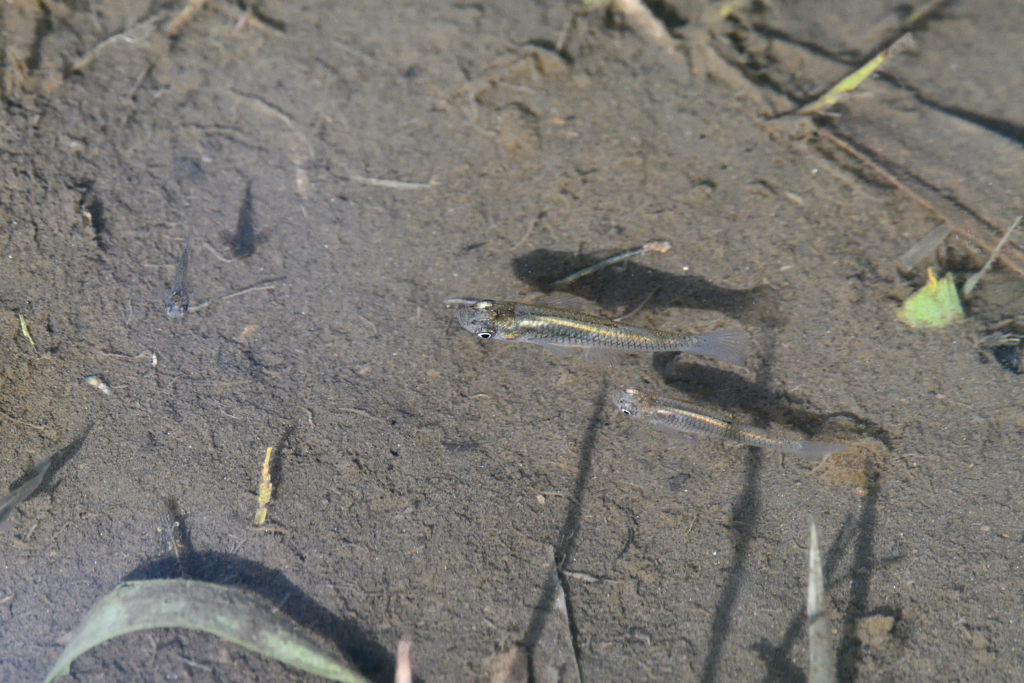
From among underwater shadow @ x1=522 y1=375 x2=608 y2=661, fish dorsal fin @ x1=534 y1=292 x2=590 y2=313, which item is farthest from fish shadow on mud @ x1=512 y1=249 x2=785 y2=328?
underwater shadow @ x1=522 y1=375 x2=608 y2=661

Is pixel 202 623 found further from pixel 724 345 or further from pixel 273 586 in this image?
pixel 724 345

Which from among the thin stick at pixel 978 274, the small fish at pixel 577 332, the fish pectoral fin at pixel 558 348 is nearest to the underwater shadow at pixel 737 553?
the small fish at pixel 577 332

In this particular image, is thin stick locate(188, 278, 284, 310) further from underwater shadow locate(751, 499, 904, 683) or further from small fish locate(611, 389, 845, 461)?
underwater shadow locate(751, 499, 904, 683)

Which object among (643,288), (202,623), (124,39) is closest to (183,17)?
(124,39)

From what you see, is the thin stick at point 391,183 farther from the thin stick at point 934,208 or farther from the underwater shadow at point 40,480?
the thin stick at point 934,208

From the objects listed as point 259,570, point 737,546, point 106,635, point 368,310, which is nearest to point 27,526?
point 106,635
